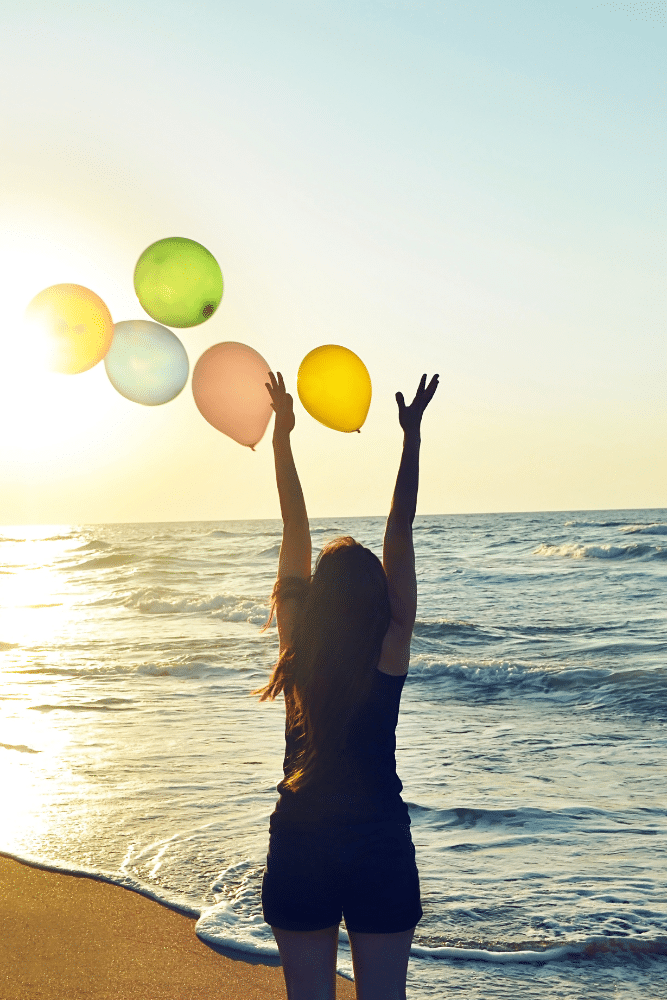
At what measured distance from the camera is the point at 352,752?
6.50ft

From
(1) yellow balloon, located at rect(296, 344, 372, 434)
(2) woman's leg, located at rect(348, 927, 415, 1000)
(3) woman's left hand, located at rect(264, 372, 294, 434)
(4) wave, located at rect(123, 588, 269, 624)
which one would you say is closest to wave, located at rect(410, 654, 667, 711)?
(4) wave, located at rect(123, 588, 269, 624)

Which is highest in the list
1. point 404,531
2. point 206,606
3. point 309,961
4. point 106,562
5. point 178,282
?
point 178,282

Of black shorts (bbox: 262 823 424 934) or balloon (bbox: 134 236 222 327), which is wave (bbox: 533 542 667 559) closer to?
balloon (bbox: 134 236 222 327)

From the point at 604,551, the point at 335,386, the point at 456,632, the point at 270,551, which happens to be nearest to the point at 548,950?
the point at 335,386

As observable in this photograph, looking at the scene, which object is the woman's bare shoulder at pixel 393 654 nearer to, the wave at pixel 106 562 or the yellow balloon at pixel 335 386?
the yellow balloon at pixel 335 386

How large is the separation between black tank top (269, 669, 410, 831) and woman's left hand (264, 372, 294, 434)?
35.8 inches

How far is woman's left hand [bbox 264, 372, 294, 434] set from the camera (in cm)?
265

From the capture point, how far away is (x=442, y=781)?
19.7 feet

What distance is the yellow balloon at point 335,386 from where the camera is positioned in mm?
3330

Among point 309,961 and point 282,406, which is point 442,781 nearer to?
point 282,406

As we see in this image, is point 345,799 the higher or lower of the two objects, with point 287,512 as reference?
lower

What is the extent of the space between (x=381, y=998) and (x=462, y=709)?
703 centimetres

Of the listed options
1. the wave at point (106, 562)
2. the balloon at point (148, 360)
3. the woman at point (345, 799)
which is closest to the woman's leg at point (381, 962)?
the woman at point (345, 799)

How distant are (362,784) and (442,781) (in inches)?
168
